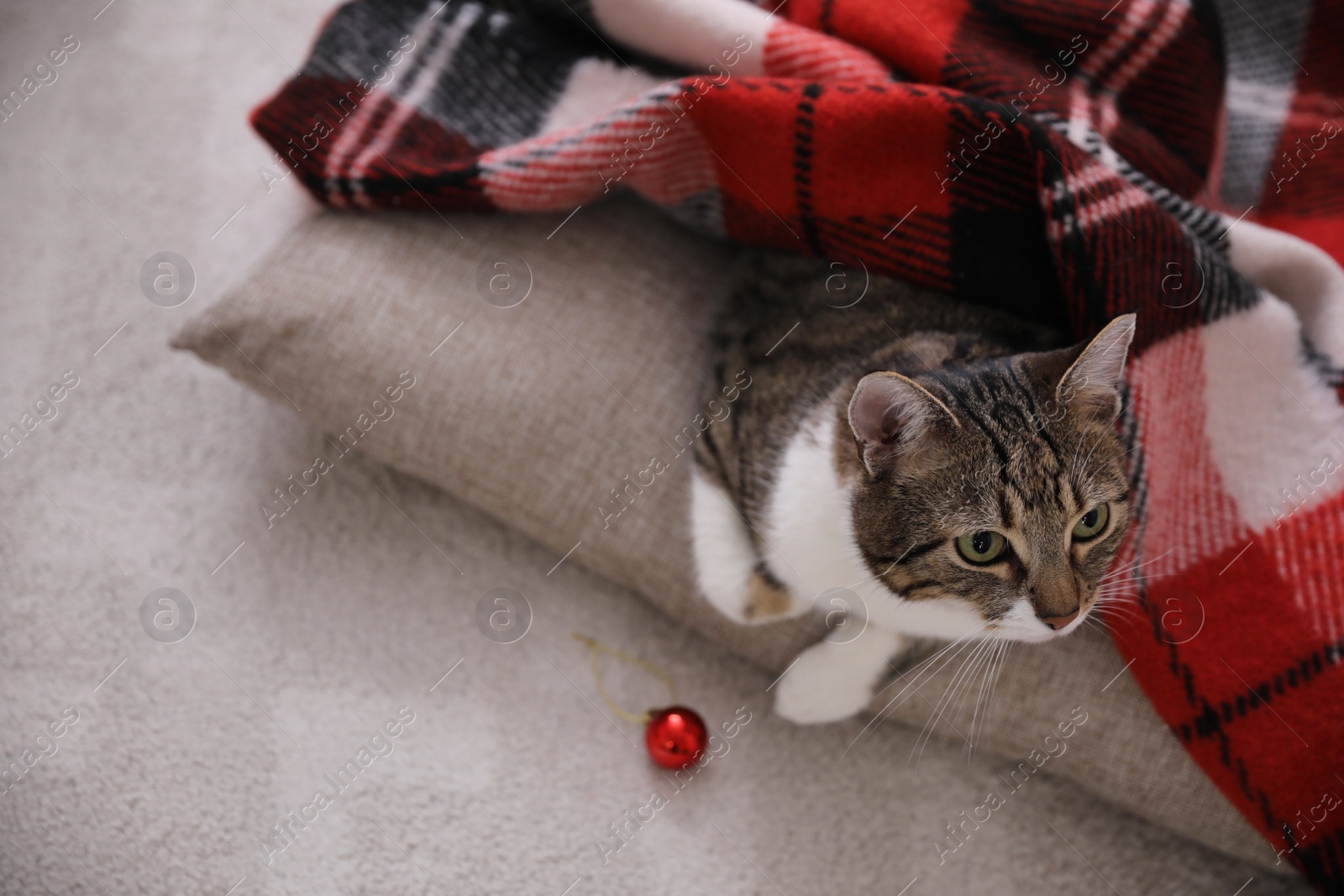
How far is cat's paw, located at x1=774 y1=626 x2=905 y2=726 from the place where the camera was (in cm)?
114

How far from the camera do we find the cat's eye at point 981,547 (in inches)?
36.2

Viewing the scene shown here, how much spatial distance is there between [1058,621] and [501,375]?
0.82m

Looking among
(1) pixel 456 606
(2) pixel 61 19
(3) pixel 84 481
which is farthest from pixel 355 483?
(2) pixel 61 19

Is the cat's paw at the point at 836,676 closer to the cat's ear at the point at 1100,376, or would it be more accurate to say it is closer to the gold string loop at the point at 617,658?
the gold string loop at the point at 617,658

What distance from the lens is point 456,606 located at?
4.51ft

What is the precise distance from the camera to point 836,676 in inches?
45.5

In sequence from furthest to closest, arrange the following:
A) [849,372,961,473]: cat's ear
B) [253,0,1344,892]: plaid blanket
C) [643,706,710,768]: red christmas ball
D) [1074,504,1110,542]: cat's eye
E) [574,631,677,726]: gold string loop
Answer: [574,631,677,726]: gold string loop, [643,706,710,768]: red christmas ball, [253,0,1344,892]: plaid blanket, [1074,504,1110,542]: cat's eye, [849,372,961,473]: cat's ear

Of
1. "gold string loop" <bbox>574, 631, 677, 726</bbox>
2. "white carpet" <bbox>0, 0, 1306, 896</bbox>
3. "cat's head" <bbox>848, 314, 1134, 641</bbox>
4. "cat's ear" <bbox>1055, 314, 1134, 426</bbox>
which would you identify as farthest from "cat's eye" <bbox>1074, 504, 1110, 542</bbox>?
"gold string loop" <bbox>574, 631, 677, 726</bbox>

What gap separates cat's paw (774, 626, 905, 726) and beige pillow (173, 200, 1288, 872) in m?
0.04

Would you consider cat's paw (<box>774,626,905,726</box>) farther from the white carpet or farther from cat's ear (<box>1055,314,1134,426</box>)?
cat's ear (<box>1055,314,1134,426</box>)

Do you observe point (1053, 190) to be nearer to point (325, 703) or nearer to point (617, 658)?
point (617, 658)

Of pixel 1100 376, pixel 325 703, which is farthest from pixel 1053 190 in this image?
pixel 325 703

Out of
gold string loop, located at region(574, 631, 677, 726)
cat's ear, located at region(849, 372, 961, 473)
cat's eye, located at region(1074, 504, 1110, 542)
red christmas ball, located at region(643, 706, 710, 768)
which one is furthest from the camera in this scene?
gold string loop, located at region(574, 631, 677, 726)

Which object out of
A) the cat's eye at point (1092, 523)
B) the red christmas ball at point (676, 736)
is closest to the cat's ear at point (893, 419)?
the cat's eye at point (1092, 523)
